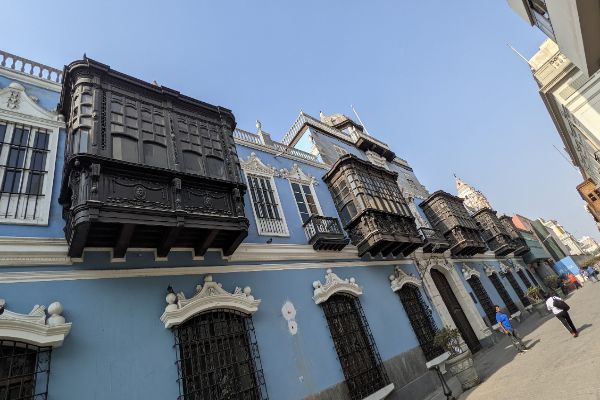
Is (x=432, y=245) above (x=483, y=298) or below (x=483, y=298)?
above

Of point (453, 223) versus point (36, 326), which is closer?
Result: point (36, 326)

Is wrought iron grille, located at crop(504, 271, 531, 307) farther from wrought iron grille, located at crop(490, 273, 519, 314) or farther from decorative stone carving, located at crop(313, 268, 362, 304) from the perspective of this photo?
decorative stone carving, located at crop(313, 268, 362, 304)

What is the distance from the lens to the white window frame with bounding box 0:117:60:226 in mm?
6094

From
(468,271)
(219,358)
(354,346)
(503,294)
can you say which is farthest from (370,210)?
(503,294)

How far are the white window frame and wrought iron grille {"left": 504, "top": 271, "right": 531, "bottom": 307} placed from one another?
27230 mm

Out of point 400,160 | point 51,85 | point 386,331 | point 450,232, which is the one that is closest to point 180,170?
point 51,85

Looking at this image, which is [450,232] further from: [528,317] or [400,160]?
[528,317]

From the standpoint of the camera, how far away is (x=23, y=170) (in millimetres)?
6570

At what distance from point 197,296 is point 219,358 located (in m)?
1.40

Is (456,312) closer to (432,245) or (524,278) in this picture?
(432,245)

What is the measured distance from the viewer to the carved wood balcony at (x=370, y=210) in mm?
11703

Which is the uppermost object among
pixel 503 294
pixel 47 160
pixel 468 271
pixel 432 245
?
pixel 47 160

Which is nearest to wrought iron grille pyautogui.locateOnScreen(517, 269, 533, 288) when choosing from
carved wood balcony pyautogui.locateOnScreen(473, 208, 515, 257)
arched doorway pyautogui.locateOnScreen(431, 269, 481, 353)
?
carved wood balcony pyautogui.locateOnScreen(473, 208, 515, 257)

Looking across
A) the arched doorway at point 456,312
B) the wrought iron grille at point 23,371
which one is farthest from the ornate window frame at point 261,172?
the arched doorway at point 456,312
